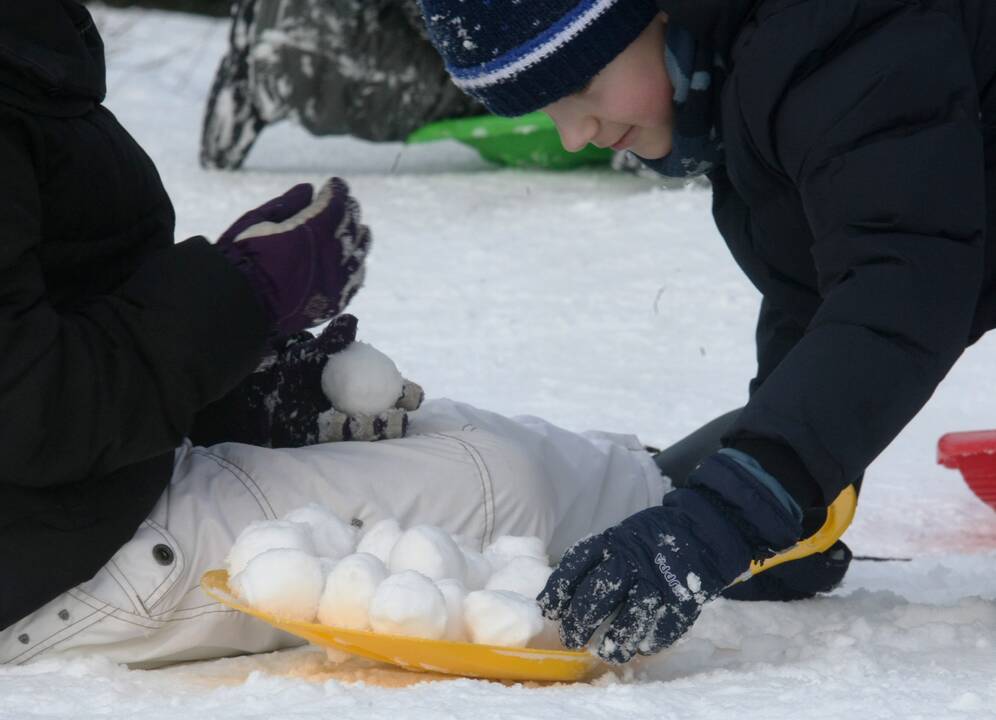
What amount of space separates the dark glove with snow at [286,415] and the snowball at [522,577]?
0.30 metres

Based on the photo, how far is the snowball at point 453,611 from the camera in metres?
1.30

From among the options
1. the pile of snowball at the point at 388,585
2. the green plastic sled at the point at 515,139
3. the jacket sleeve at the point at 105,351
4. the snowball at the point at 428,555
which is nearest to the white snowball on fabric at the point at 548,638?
the pile of snowball at the point at 388,585

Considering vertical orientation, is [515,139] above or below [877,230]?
below

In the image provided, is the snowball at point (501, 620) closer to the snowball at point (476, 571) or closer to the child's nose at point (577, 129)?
the snowball at point (476, 571)

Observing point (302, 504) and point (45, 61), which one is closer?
point (45, 61)

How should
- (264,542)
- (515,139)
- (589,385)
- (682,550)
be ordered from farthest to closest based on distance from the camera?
(515,139), (589,385), (264,542), (682,550)

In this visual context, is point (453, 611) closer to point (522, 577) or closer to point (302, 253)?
point (522, 577)

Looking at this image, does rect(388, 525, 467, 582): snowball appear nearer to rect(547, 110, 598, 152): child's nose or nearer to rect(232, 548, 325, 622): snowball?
rect(232, 548, 325, 622): snowball

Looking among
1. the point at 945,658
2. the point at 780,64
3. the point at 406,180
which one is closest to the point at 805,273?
the point at 780,64

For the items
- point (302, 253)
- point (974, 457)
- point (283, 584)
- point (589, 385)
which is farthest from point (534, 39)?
point (589, 385)

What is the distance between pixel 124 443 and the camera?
1.34 meters

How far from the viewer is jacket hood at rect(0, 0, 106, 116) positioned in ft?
4.30

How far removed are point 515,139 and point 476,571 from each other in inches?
121

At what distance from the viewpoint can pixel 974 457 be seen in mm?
1951
